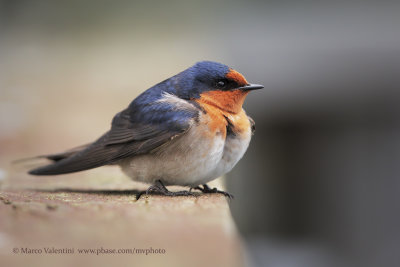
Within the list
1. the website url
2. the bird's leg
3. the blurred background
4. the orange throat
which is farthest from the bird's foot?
the blurred background

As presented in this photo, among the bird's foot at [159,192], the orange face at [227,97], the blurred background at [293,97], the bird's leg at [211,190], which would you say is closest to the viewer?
the bird's foot at [159,192]

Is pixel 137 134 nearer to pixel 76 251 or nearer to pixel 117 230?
pixel 117 230

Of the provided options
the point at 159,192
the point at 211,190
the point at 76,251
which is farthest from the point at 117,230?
the point at 211,190

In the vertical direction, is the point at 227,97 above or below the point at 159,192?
above

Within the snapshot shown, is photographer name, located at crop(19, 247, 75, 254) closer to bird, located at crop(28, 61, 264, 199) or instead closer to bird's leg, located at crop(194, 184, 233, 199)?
bird, located at crop(28, 61, 264, 199)

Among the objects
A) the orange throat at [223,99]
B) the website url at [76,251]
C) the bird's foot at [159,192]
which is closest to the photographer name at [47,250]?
the website url at [76,251]

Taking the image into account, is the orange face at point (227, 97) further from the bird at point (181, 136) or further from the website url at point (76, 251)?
the website url at point (76, 251)
